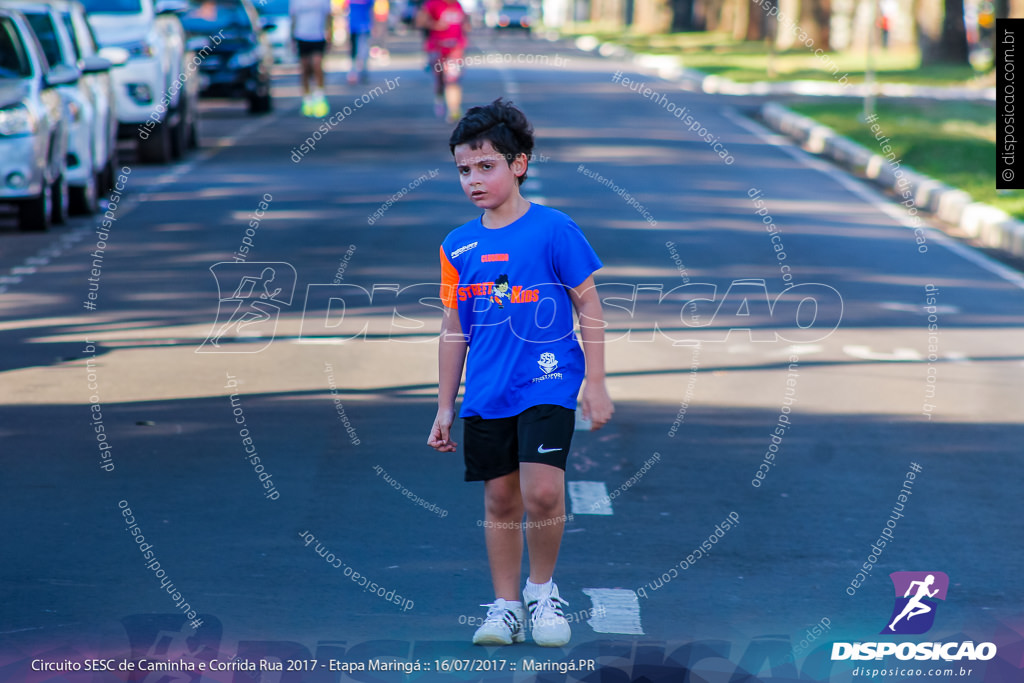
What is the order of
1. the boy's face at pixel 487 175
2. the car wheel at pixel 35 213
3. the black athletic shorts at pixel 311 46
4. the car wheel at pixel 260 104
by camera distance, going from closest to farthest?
the boy's face at pixel 487 175, the car wheel at pixel 35 213, the black athletic shorts at pixel 311 46, the car wheel at pixel 260 104

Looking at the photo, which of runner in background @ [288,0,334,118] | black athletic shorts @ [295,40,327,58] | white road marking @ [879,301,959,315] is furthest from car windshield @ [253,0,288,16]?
white road marking @ [879,301,959,315]

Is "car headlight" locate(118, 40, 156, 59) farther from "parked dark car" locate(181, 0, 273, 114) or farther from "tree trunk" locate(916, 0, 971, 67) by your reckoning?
"tree trunk" locate(916, 0, 971, 67)

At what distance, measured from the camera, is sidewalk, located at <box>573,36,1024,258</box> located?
52.1 ft

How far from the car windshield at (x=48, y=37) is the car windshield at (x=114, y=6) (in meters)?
4.32

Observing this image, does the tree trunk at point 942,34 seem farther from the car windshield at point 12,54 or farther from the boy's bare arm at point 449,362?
the boy's bare arm at point 449,362

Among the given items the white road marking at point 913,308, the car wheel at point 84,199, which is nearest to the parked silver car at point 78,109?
the car wheel at point 84,199

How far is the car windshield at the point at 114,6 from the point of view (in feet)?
68.9

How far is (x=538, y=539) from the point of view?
5.22m

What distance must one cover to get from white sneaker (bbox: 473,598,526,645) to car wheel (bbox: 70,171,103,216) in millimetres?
11767

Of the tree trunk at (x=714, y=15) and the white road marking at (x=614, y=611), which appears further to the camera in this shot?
the tree trunk at (x=714, y=15)

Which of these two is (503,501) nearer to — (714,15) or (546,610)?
(546,610)

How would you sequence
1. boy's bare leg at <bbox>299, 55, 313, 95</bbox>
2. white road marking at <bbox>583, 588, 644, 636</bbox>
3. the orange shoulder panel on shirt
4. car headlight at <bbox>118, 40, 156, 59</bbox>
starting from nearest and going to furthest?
1. the orange shoulder panel on shirt
2. white road marking at <bbox>583, 588, 644, 636</bbox>
3. car headlight at <bbox>118, 40, 156, 59</bbox>
4. boy's bare leg at <bbox>299, 55, 313, 95</bbox>

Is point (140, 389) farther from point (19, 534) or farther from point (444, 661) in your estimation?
point (444, 661)

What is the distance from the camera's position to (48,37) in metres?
16.6
